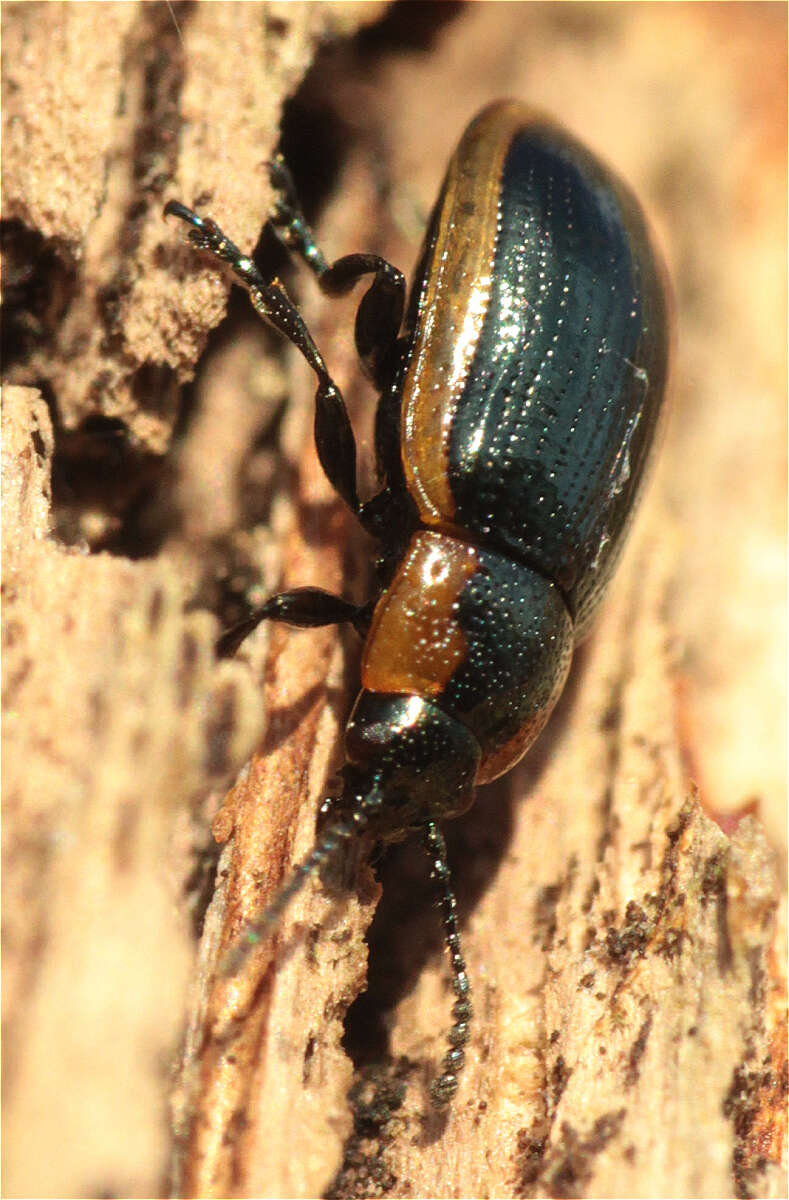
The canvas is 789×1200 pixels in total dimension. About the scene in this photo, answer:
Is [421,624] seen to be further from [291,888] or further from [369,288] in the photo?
[369,288]

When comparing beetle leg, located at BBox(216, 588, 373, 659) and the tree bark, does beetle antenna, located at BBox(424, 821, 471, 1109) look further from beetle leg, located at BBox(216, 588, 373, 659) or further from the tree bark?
beetle leg, located at BBox(216, 588, 373, 659)

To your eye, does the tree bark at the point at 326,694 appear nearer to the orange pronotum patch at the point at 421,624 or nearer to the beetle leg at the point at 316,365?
the beetle leg at the point at 316,365

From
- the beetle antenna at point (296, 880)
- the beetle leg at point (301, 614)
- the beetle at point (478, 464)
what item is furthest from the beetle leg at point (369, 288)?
the beetle antenna at point (296, 880)

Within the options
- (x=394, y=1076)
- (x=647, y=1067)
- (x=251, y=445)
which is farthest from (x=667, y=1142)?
(x=251, y=445)

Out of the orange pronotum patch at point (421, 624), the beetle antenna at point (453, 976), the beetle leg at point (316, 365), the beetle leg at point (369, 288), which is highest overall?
the beetle leg at point (369, 288)

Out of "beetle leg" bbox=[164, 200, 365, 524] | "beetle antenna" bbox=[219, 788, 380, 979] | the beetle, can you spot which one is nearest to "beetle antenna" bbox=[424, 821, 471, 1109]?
the beetle

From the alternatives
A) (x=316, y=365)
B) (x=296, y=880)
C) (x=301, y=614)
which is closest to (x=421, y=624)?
(x=301, y=614)

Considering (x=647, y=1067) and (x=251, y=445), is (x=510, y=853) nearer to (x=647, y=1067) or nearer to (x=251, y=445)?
(x=647, y=1067)
